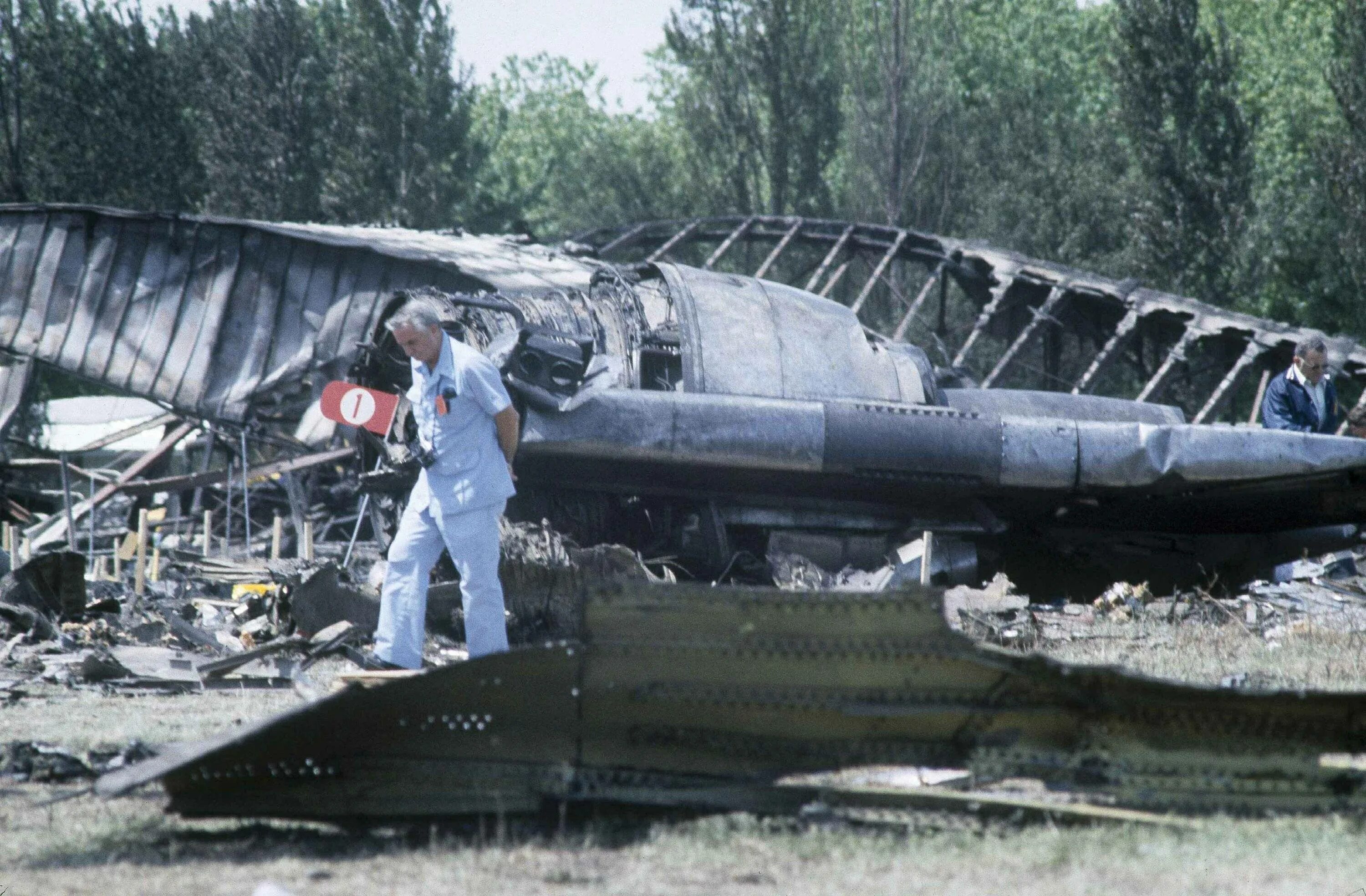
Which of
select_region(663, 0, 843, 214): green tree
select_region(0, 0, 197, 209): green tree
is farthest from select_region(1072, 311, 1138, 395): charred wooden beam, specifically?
select_region(0, 0, 197, 209): green tree

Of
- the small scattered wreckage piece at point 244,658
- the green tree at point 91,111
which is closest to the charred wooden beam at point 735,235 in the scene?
the small scattered wreckage piece at point 244,658

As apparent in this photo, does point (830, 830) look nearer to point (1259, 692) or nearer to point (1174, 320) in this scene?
point (1259, 692)

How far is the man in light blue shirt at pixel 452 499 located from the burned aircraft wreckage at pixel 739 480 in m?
2.35

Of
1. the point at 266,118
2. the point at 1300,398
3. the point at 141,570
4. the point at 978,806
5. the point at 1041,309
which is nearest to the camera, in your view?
the point at 978,806

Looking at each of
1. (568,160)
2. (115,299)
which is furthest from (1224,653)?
(568,160)

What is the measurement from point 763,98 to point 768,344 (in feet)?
80.4

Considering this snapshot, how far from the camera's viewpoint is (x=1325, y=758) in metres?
4.70

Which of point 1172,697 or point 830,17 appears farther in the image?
point 830,17

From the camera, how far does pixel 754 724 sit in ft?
14.4

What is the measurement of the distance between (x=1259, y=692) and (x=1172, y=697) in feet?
0.81

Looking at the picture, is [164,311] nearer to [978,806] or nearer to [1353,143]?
[978,806]

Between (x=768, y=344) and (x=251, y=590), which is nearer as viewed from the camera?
(x=768, y=344)

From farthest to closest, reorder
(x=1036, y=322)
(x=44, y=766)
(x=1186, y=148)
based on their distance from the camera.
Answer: (x=1186, y=148) → (x=1036, y=322) → (x=44, y=766)

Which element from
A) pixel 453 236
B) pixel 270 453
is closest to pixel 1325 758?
pixel 453 236
